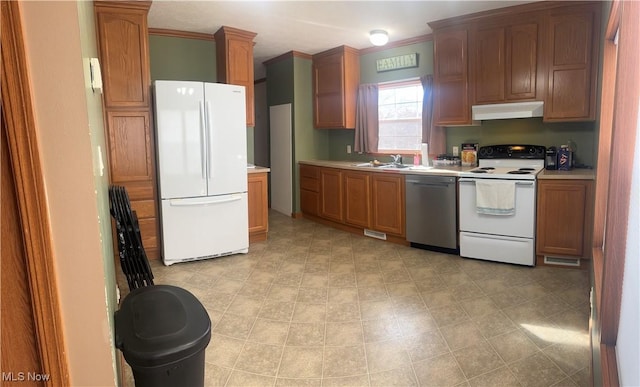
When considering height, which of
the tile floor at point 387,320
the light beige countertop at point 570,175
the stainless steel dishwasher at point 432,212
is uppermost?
the light beige countertop at point 570,175

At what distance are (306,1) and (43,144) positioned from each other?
3261mm

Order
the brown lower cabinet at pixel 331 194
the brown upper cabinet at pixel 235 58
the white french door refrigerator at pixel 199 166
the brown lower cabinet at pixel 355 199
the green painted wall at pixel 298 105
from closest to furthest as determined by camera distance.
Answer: the white french door refrigerator at pixel 199 166 → the brown lower cabinet at pixel 355 199 → the brown upper cabinet at pixel 235 58 → the brown lower cabinet at pixel 331 194 → the green painted wall at pixel 298 105

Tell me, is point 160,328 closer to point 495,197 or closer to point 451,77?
point 495,197

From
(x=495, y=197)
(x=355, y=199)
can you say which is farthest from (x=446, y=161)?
(x=355, y=199)

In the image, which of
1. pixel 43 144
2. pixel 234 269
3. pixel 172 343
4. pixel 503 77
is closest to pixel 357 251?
pixel 234 269

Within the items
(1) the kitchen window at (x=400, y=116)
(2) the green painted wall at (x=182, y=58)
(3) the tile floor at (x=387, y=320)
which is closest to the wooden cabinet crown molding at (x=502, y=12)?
(1) the kitchen window at (x=400, y=116)

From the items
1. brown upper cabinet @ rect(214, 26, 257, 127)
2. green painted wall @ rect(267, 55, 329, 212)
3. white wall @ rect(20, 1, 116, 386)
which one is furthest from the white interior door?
white wall @ rect(20, 1, 116, 386)

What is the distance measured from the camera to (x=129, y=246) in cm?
243

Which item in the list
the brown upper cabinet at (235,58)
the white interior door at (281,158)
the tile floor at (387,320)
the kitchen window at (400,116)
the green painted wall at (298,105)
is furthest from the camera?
the white interior door at (281,158)

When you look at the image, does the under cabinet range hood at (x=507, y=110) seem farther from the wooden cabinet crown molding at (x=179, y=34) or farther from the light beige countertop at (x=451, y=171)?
the wooden cabinet crown molding at (x=179, y=34)

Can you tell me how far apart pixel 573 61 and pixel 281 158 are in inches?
163

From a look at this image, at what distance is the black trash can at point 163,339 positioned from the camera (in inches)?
53.6

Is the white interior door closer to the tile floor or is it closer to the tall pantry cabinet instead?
the tile floor

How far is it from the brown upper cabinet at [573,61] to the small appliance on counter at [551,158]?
330 mm
